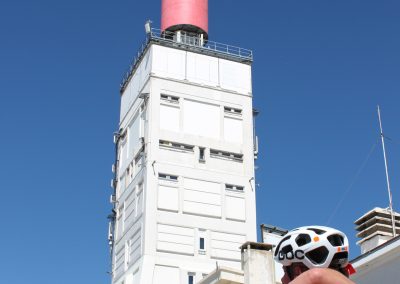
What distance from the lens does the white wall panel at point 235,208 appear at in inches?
2037

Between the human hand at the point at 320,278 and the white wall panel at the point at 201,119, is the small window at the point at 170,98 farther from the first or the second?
the human hand at the point at 320,278

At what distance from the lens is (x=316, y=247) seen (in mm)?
3953

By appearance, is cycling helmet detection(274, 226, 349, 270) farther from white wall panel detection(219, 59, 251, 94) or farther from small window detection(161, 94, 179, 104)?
white wall panel detection(219, 59, 251, 94)

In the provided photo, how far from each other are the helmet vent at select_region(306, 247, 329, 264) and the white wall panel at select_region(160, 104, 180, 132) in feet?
160

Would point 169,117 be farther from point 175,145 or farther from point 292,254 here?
point 292,254

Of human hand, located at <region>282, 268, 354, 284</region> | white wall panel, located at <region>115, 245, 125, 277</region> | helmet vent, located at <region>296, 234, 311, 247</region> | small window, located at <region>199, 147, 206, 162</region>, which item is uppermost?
small window, located at <region>199, 147, 206, 162</region>

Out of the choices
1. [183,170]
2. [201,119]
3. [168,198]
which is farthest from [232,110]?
[168,198]

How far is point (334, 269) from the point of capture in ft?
12.9

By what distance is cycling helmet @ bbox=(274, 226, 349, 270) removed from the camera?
3.95 meters

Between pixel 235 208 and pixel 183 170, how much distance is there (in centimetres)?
452

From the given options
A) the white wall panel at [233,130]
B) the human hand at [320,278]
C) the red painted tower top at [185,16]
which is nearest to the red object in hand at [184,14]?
the red painted tower top at [185,16]

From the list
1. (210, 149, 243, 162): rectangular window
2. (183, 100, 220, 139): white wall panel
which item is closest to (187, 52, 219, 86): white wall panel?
(183, 100, 220, 139): white wall panel

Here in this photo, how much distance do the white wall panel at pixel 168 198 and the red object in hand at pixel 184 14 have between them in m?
14.8

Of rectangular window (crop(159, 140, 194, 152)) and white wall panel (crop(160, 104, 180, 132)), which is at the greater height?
white wall panel (crop(160, 104, 180, 132))
